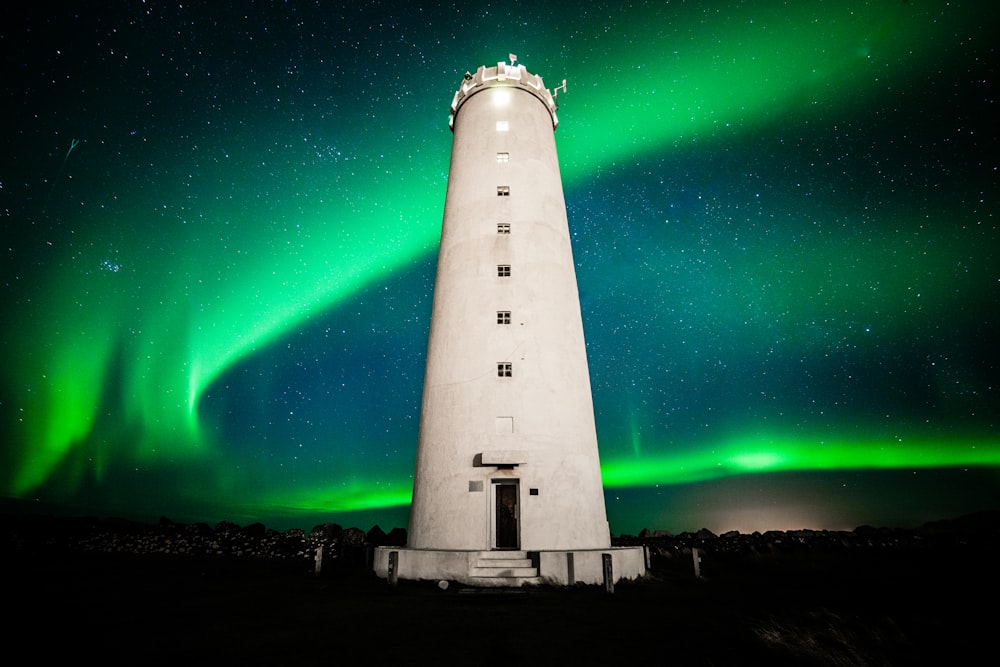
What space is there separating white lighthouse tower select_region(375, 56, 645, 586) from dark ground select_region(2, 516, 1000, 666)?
97cm

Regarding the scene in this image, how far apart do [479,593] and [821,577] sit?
1566cm

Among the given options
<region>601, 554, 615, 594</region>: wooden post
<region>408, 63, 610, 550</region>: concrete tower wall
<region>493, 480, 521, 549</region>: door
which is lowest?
<region>601, 554, 615, 594</region>: wooden post

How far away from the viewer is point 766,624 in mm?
9742

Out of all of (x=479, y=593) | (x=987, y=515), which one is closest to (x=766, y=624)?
(x=479, y=593)

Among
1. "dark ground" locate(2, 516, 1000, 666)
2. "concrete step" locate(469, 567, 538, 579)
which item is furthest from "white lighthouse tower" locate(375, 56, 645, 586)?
"dark ground" locate(2, 516, 1000, 666)

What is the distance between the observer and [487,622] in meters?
9.91

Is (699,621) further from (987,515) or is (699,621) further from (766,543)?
(987,515)

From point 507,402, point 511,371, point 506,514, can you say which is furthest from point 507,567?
point 511,371

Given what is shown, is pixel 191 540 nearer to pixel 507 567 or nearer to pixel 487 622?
pixel 507 567

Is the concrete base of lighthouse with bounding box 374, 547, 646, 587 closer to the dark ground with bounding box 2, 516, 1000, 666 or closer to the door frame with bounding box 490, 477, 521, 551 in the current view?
the dark ground with bounding box 2, 516, 1000, 666

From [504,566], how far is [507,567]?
89 millimetres

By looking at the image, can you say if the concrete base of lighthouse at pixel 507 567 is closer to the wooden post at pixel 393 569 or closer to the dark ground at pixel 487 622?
the wooden post at pixel 393 569

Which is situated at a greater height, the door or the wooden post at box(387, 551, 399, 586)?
the door

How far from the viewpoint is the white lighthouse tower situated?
15.1 meters
